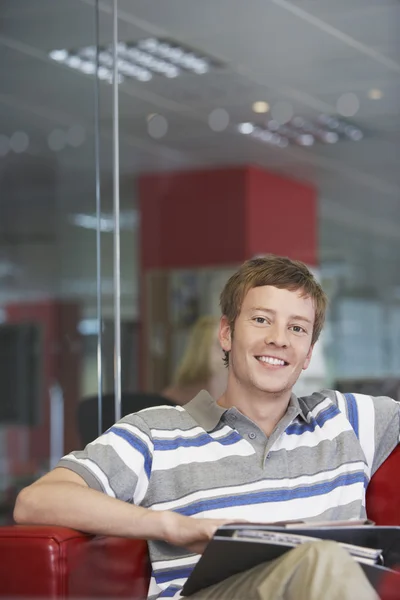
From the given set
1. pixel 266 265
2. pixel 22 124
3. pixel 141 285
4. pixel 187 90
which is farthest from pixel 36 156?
pixel 266 265

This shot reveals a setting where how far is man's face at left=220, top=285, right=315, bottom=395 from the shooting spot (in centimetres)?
239

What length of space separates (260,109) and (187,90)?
14.3 inches

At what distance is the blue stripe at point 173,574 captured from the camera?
2.27m

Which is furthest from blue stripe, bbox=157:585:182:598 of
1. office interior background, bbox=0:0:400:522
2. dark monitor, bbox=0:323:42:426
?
dark monitor, bbox=0:323:42:426

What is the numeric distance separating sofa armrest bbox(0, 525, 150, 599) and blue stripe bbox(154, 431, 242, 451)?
232 mm

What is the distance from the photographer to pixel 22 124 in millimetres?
5809

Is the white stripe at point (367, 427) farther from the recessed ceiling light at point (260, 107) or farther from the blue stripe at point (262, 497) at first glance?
the recessed ceiling light at point (260, 107)

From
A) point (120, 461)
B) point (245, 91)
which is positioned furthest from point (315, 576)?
point (245, 91)

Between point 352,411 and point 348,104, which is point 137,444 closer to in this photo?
point 352,411

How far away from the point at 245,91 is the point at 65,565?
11.3 ft

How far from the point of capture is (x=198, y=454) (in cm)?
232

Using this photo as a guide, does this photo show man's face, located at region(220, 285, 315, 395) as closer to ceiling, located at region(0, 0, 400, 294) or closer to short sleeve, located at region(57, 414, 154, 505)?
short sleeve, located at region(57, 414, 154, 505)

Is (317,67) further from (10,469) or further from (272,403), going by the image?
(10,469)

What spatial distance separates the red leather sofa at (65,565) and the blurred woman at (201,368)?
2.32m
